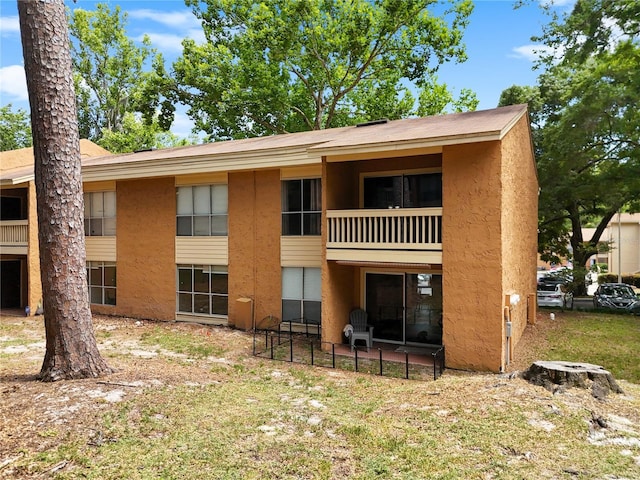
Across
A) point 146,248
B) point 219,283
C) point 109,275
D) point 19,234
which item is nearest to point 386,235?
point 219,283

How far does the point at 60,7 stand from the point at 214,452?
769 centimetres

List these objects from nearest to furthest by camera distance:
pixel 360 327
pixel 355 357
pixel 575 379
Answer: pixel 575 379, pixel 355 357, pixel 360 327

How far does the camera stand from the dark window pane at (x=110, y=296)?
→ 55.9ft

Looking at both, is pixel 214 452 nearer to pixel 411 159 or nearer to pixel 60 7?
pixel 60 7

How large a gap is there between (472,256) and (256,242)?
22.4 feet

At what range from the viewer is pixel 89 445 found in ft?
18.1

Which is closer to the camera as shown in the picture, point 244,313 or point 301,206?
Result: point 301,206

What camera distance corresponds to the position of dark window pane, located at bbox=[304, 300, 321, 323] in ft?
44.7

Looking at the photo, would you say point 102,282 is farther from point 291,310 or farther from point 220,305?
point 291,310

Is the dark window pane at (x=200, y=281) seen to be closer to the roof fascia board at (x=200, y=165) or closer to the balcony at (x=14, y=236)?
the roof fascia board at (x=200, y=165)

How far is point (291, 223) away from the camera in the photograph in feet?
45.8

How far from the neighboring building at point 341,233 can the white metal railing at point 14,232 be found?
64.6 inches

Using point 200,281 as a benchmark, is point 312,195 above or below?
above

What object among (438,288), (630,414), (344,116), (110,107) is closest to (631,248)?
(344,116)
